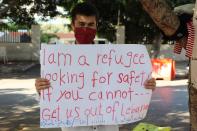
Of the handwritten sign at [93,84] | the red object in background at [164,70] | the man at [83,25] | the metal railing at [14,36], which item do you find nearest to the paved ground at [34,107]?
the red object in background at [164,70]

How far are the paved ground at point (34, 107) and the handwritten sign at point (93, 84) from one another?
16.2ft

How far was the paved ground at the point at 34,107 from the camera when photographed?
984cm

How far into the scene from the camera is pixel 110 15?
30.2 meters

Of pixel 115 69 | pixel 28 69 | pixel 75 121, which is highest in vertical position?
pixel 115 69

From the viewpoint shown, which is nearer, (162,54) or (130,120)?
(130,120)

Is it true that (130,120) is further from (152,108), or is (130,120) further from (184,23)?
(152,108)

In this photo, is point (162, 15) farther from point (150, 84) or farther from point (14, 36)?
point (14, 36)

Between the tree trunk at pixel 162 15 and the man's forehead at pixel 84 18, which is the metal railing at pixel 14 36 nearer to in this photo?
the man's forehead at pixel 84 18

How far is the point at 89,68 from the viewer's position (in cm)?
374

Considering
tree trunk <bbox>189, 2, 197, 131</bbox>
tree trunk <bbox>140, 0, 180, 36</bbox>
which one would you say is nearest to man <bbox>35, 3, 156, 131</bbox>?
tree trunk <bbox>140, 0, 180, 36</bbox>

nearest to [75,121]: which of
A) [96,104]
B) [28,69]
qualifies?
[96,104]

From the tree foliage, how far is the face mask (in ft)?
71.1

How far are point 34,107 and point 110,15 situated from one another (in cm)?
1851

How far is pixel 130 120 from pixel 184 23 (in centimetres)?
84
